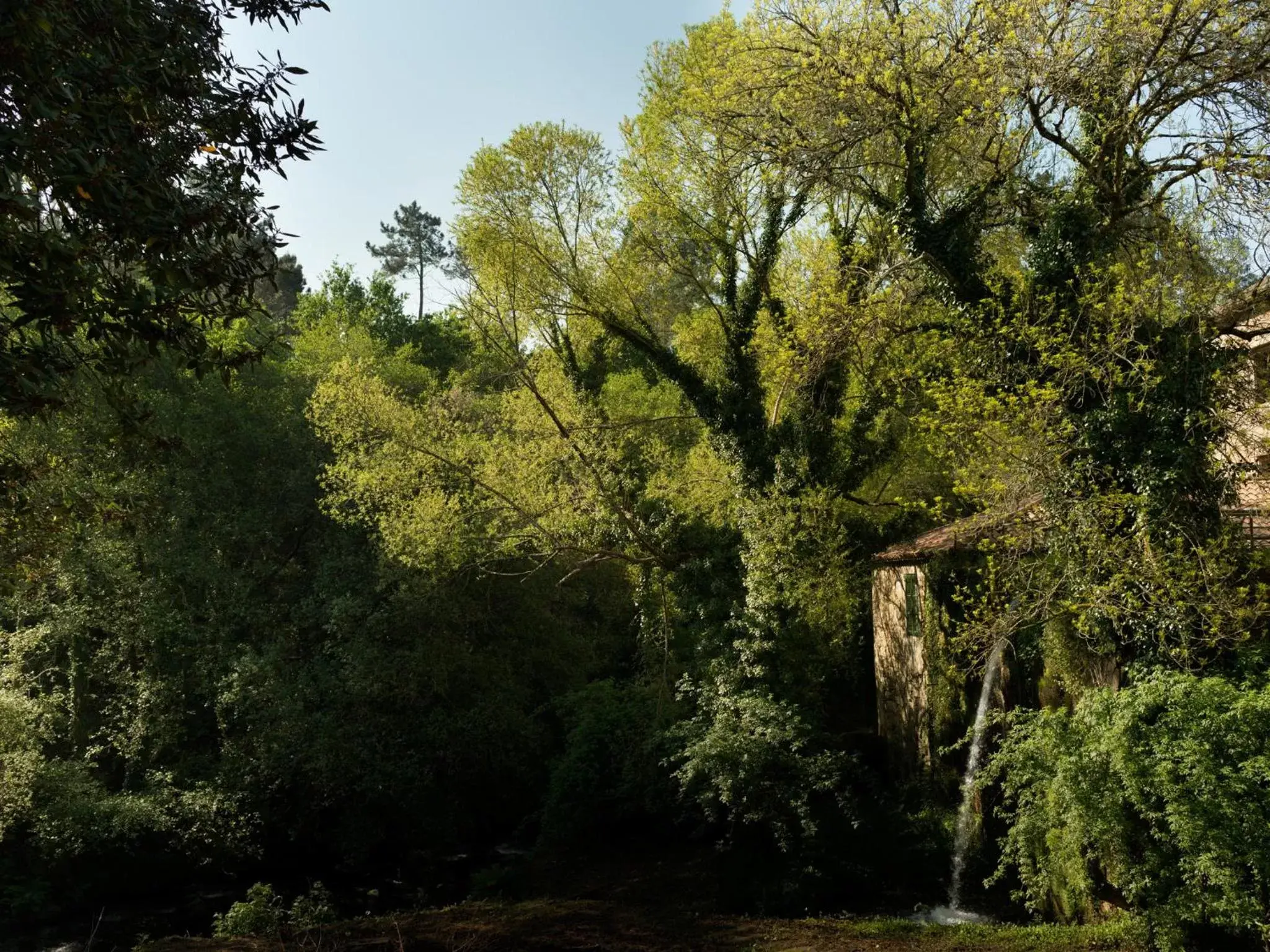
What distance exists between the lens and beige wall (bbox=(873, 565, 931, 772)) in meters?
13.2

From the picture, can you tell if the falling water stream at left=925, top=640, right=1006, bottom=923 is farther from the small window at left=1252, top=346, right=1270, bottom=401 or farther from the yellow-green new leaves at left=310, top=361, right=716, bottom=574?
the yellow-green new leaves at left=310, top=361, right=716, bottom=574

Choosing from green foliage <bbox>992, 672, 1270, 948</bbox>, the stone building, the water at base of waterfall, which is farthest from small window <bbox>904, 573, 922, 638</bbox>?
green foliage <bbox>992, 672, 1270, 948</bbox>

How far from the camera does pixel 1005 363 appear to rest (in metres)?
10.6

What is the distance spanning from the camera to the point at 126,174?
5.61m

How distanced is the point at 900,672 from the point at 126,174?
11.5 m

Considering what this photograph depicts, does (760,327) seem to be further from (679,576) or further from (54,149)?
(54,149)

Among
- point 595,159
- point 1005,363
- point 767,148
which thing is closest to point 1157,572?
point 1005,363

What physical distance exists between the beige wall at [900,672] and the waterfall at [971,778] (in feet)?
4.03

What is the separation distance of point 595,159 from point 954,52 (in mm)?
7493

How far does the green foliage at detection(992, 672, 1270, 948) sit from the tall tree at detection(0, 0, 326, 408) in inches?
298

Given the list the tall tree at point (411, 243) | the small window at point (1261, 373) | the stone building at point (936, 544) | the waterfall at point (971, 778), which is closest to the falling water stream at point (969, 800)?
the waterfall at point (971, 778)

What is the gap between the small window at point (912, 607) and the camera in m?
13.4

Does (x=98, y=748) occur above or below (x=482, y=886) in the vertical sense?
above

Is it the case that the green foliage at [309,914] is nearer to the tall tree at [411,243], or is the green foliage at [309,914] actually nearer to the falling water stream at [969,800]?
the falling water stream at [969,800]
